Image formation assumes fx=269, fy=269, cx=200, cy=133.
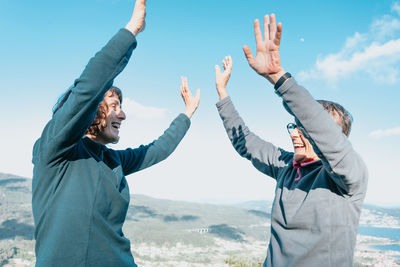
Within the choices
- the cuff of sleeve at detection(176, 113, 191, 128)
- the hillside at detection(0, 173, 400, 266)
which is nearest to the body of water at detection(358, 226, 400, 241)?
→ the hillside at detection(0, 173, 400, 266)

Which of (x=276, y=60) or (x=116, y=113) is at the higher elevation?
(x=276, y=60)

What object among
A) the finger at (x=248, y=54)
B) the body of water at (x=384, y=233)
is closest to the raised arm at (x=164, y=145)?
the finger at (x=248, y=54)

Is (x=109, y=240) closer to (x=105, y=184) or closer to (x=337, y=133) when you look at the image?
(x=105, y=184)

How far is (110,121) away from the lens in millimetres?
1806

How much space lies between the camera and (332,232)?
1.47m

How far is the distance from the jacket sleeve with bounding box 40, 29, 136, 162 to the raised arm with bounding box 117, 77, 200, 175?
2.65ft

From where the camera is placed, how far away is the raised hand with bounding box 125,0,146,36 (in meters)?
1.38

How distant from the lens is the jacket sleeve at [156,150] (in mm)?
2082

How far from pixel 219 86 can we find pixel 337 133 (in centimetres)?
153

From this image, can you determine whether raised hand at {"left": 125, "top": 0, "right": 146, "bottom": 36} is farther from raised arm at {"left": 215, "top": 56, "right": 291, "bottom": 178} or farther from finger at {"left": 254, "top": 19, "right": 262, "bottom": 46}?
raised arm at {"left": 215, "top": 56, "right": 291, "bottom": 178}

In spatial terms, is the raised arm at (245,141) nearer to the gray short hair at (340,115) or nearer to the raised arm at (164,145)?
the raised arm at (164,145)

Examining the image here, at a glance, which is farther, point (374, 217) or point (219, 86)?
point (374, 217)

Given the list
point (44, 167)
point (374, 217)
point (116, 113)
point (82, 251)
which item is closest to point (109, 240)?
point (82, 251)

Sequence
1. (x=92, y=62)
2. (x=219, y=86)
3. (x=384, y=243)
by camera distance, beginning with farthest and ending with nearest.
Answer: (x=384, y=243)
(x=219, y=86)
(x=92, y=62)
